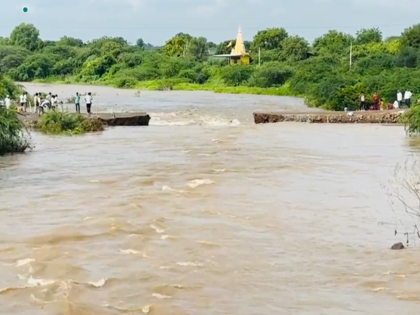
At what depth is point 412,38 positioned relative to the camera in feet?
202

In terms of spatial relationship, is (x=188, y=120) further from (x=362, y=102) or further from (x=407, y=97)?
(x=407, y=97)

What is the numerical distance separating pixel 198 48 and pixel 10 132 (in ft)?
258

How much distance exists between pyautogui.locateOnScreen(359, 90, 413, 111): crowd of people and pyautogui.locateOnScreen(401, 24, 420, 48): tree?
2620 cm

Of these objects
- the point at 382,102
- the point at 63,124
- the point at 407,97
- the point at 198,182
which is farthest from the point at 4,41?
the point at 198,182

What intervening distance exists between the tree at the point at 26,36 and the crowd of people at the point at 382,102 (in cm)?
8310

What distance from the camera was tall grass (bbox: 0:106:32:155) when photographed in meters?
19.4

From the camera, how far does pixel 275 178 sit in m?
16.4

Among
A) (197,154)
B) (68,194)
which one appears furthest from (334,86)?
(68,194)

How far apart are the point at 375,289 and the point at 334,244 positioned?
2044 mm

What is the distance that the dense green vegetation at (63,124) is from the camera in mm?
26781

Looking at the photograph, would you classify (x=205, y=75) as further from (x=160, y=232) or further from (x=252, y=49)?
(x=160, y=232)

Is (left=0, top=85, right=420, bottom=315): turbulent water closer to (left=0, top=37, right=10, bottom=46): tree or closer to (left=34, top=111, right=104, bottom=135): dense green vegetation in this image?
(left=34, top=111, right=104, bottom=135): dense green vegetation

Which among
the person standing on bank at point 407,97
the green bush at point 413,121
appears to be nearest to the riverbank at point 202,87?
the person standing on bank at point 407,97

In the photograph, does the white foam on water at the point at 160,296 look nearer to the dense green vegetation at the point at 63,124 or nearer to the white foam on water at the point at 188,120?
the dense green vegetation at the point at 63,124
